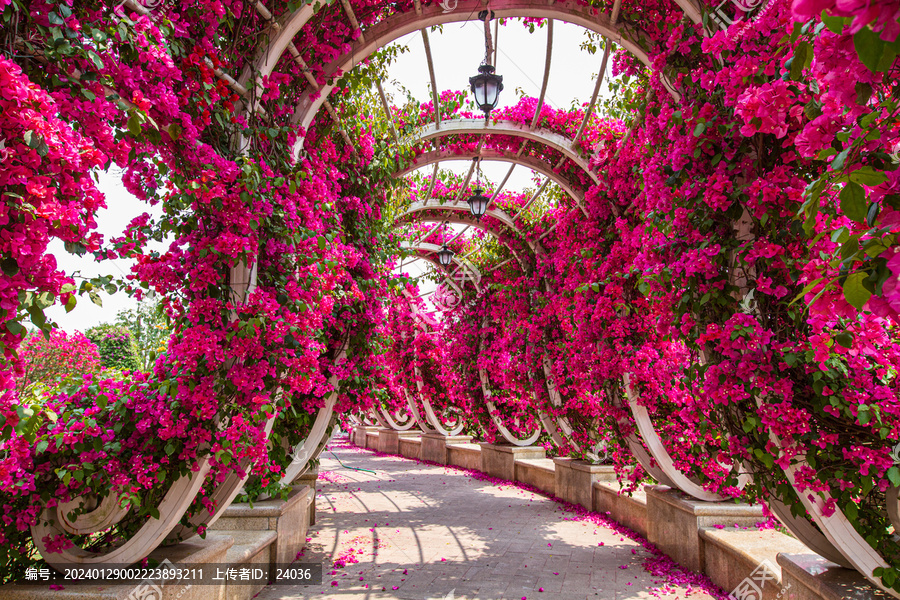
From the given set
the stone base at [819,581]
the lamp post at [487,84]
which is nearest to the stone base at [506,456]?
the stone base at [819,581]

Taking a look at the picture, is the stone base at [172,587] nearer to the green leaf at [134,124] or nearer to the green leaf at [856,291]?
the green leaf at [134,124]

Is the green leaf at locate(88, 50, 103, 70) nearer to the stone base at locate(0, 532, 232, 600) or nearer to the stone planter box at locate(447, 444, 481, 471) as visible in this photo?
the stone base at locate(0, 532, 232, 600)

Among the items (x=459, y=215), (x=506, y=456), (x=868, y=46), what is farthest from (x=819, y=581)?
(x=506, y=456)

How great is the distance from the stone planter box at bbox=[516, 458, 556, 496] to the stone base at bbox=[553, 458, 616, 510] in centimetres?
33

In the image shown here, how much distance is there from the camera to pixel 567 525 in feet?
18.9

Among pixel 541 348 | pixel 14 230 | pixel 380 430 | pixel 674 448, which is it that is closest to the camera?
pixel 14 230

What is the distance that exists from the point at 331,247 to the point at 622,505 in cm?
430

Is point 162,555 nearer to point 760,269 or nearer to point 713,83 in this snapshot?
point 760,269

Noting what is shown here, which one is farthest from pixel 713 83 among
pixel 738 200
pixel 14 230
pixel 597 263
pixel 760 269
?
pixel 14 230

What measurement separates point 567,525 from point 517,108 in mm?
4523

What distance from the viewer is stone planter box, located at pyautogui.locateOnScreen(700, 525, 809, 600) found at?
120 inches

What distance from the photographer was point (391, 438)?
14477 millimetres

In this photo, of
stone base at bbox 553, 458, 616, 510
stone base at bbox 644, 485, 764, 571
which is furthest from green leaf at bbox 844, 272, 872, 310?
stone base at bbox 553, 458, 616, 510

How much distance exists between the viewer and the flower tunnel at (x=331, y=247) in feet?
4.34
